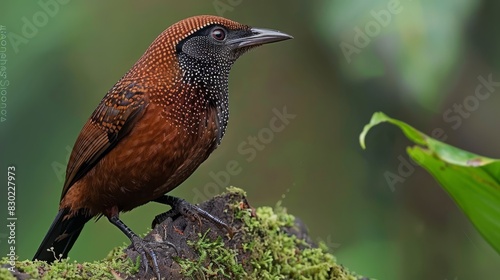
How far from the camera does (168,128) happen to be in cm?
304

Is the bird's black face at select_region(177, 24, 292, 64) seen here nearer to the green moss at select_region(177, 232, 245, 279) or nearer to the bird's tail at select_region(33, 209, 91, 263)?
the green moss at select_region(177, 232, 245, 279)

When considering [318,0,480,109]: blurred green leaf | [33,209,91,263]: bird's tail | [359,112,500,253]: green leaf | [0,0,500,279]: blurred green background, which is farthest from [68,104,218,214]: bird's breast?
[0,0,500,279]: blurred green background

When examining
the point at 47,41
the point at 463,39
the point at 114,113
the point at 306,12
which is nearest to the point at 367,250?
the point at 463,39

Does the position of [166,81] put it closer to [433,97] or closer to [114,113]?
[114,113]

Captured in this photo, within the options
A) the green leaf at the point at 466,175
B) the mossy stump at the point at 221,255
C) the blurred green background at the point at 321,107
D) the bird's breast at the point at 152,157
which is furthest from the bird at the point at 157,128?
the blurred green background at the point at 321,107

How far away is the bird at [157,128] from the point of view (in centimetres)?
306

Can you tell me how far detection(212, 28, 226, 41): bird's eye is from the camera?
10.7 ft

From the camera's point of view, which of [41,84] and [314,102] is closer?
[41,84]

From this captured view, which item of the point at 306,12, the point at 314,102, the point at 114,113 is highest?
the point at 306,12

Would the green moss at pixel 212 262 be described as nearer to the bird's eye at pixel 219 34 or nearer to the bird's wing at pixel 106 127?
the bird's wing at pixel 106 127

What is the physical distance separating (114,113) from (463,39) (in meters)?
2.20

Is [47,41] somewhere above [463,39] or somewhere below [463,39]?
below

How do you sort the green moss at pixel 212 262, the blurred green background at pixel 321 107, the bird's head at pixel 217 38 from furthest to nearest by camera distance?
the blurred green background at pixel 321 107
the bird's head at pixel 217 38
the green moss at pixel 212 262

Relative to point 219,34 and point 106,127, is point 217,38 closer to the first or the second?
point 219,34
